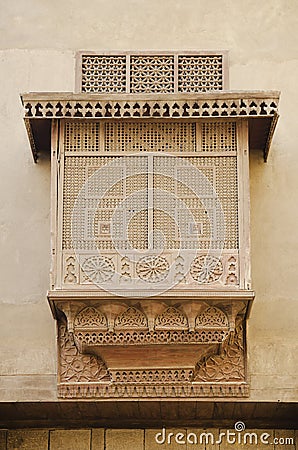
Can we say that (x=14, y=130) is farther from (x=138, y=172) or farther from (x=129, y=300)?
(x=129, y=300)

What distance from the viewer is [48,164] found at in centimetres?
865

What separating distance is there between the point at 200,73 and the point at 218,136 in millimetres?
723

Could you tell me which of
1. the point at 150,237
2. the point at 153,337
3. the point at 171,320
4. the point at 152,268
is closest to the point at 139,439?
the point at 153,337

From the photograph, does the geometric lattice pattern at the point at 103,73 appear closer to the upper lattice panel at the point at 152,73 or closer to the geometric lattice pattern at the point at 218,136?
the upper lattice panel at the point at 152,73

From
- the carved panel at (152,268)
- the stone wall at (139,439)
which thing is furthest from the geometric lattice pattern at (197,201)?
the stone wall at (139,439)

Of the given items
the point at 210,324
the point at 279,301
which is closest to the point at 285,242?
the point at 279,301

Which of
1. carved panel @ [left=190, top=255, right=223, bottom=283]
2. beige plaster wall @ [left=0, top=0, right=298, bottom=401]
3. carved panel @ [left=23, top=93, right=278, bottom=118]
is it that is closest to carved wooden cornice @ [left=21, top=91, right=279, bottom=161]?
carved panel @ [left=23, top=93, right=278, bottom=118]

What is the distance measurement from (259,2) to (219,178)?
1.71 metres

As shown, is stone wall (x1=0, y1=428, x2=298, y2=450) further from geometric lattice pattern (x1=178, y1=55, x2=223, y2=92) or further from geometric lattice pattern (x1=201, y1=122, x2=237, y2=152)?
geometric lattice pattern (x1=178, y1=55, x2=223, y2=92)

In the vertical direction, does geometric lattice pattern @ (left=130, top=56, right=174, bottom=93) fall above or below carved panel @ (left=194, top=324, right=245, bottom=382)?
above

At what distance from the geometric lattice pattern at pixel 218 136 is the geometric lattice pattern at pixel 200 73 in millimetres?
483

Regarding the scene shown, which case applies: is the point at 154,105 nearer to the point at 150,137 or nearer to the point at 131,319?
the point at 150,137

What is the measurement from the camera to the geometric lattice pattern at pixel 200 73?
862cm

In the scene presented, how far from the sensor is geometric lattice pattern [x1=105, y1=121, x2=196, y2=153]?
26.9 feet
